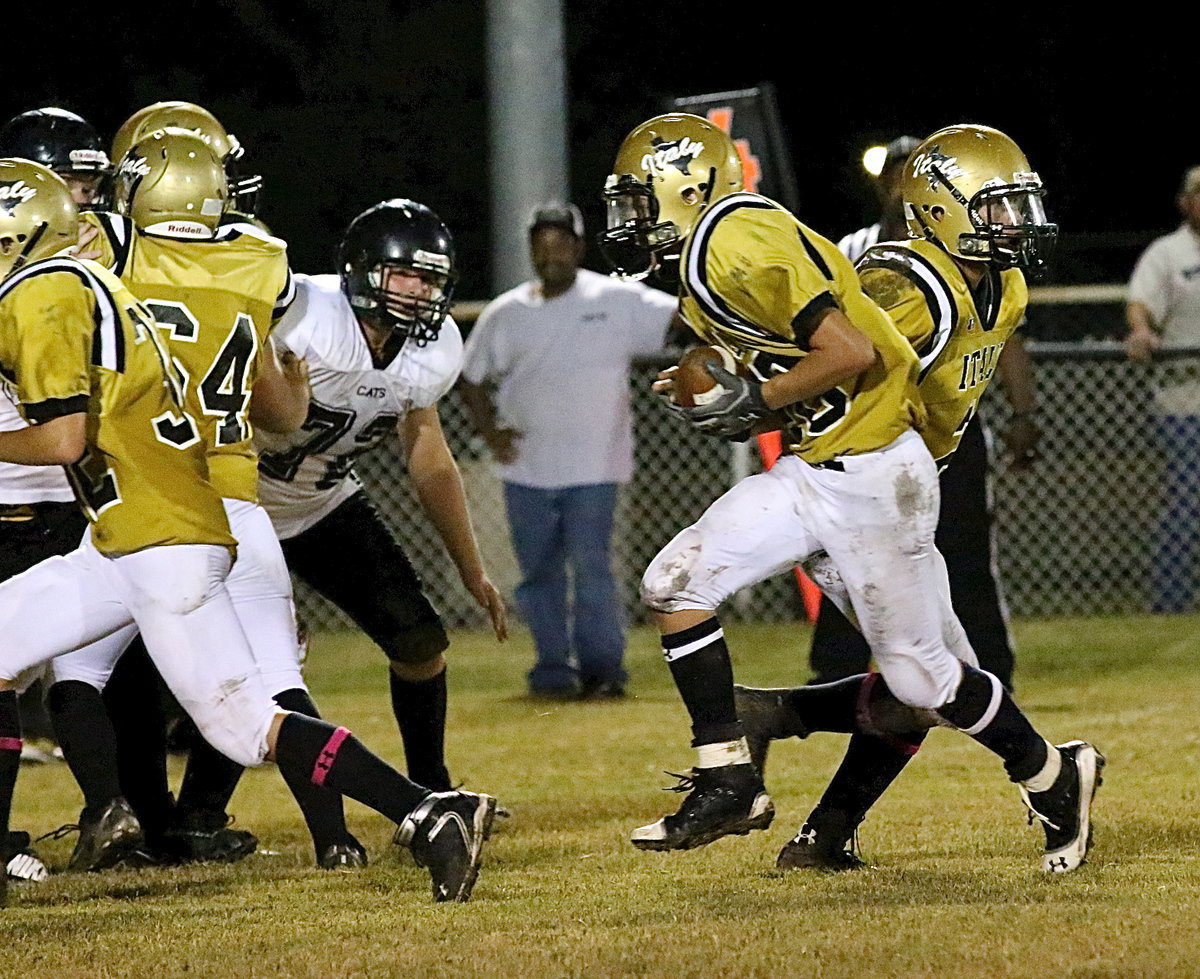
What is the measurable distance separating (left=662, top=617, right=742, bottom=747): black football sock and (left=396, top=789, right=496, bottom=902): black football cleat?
52 centimetres

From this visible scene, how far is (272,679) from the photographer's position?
5.19m

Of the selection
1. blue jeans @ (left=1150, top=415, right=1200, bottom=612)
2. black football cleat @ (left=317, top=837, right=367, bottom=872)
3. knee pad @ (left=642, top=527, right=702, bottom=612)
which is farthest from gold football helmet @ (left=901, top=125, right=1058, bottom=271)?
blue jeans @ (left=1150, top=415, right=1200, bottom=612)

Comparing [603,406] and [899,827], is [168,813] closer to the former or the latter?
[899,827]

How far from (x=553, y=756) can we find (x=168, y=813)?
6.59 feet

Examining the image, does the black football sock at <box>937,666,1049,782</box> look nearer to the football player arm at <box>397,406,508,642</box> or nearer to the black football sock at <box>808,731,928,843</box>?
the black football sock at <box>808,731,928,843</box>

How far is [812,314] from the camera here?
488 centimetres

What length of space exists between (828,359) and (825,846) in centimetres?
121

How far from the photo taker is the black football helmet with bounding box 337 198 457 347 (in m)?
5.66

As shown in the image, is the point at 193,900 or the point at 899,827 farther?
the point at 899,827

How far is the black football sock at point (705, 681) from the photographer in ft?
16.5

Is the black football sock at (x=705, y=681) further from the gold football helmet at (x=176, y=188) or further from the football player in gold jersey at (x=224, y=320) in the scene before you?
the gold football helmet at (x=176, y=188)

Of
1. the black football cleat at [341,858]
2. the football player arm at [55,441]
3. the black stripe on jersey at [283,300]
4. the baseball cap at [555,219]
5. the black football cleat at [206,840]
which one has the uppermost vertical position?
the black stripe on jersey at [283,300]

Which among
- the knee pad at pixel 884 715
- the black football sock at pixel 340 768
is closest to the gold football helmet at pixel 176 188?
the black football sock at pixel 340 768

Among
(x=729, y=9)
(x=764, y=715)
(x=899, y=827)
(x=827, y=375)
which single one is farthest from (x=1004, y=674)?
(x=729, y=9)
